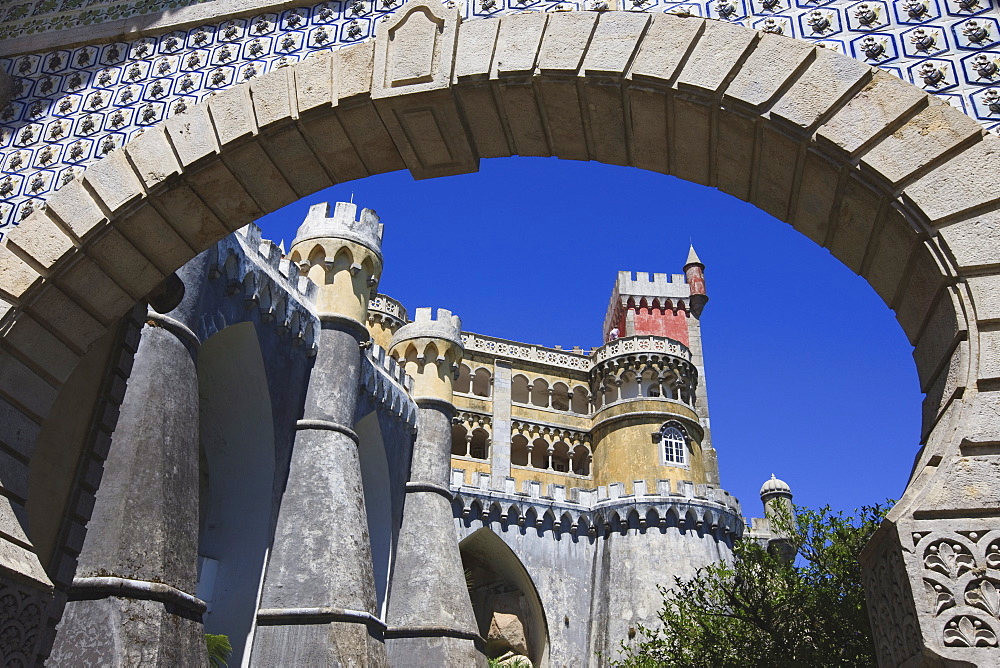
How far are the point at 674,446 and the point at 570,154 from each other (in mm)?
30932

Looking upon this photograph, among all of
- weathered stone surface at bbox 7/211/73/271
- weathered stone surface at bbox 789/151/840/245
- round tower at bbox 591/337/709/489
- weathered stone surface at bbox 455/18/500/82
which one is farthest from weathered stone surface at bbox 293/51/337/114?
round tower at bbox 591/337/709/489

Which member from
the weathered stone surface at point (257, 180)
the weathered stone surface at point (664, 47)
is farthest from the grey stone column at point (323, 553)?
the weathered stone surface at point (664, 47)

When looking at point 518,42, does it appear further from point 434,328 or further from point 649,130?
point 434,328

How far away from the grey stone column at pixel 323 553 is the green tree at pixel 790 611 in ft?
19.2

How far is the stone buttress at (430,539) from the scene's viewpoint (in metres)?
17.8

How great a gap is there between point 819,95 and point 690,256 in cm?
4489

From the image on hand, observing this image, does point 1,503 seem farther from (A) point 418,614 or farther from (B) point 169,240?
(A) point 418,614

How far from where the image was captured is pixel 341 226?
17984mm

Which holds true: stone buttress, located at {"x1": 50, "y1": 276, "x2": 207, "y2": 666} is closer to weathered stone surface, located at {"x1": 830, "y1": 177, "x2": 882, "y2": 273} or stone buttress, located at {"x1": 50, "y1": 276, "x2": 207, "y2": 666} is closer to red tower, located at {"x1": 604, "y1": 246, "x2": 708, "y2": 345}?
weathered stone surface, located at {"x1": 830, "y1": 177, "x2": 882, "y2": 273}

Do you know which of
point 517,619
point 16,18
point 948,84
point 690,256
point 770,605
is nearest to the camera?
point 948,84

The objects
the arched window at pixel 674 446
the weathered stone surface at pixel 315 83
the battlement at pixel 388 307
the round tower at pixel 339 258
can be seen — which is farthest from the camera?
the battlement at pixel 388 307

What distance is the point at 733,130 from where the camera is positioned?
14.6 ft

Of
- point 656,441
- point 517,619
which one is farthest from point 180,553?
point 656,441

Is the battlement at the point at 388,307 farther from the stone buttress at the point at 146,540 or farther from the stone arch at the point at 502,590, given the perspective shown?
the stone buttress at the point at 146,540
